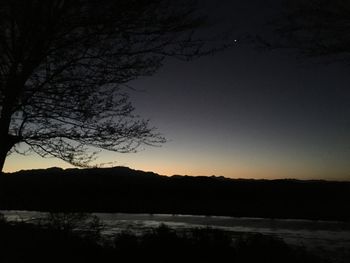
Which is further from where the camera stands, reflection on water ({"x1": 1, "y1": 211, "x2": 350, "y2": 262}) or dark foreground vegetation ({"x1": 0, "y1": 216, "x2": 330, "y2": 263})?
reflection on water ({"x1": 1, "y1": 211, "x2": 350, "y2": 262})

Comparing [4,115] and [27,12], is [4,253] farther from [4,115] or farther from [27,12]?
[27,12]

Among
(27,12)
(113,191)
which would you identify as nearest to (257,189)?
(113,191)

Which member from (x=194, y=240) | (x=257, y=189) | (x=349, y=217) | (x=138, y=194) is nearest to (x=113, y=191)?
(x=138, y=194)

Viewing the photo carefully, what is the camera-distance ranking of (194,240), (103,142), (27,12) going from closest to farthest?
(27,12) < (103,142) < (194,240)

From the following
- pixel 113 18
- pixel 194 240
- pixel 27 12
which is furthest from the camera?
pixel 194 240

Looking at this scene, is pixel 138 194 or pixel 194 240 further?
pixel 138 194

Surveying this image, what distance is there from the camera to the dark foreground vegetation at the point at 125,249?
26.4ft

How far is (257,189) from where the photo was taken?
3061 inches

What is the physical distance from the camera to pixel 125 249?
31.8ft

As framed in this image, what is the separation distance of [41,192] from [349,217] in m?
57.4

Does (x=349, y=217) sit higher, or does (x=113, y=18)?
(x=113, y=18)

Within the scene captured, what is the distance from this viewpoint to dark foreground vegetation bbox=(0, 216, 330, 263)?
8.05 meters

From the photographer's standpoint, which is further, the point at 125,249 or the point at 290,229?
the point at 290,229

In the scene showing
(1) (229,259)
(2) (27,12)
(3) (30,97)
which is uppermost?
(2) (27,12)
